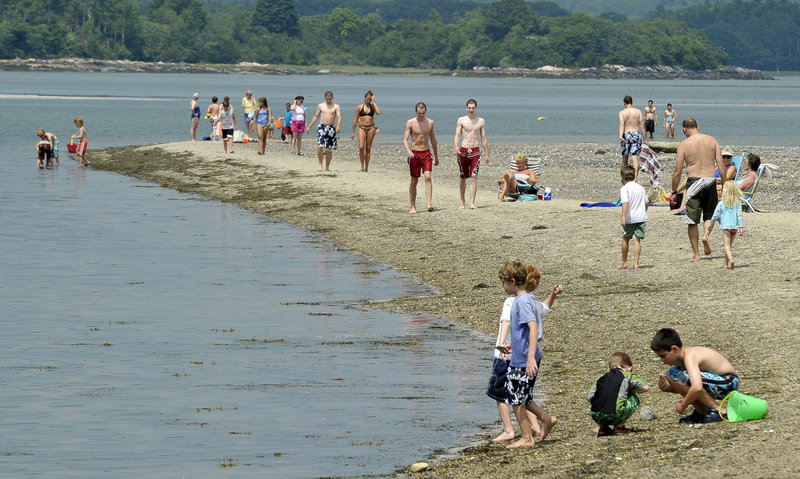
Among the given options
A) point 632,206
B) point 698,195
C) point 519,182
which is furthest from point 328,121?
point 698,195

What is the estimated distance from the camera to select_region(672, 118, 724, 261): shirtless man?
47.7 ft

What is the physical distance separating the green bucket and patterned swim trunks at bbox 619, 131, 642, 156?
54.3 feet

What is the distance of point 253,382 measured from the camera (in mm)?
10852

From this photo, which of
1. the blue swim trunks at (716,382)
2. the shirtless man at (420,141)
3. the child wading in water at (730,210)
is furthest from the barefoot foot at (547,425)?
the shirtless man at (420,141)

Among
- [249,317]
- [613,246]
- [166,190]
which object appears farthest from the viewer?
[166,190]

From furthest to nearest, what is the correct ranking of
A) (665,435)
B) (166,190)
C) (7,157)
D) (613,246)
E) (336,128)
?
(7,157) < (166,190) < (336,128) < (613,246) < (665,435)

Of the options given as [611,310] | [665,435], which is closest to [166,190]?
[611,310]

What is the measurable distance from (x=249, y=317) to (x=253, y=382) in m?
3.25

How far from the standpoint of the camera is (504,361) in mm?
8477

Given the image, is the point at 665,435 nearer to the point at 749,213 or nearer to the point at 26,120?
the point at 749,213

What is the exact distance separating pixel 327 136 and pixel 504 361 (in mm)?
18823

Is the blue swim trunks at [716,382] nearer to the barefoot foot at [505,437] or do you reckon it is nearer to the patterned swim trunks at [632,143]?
the barefoot foot at [505,437]

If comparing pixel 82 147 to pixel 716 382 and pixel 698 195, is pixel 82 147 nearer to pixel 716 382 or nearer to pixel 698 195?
pixel 698 195

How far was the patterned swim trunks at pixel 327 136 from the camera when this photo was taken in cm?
2661
